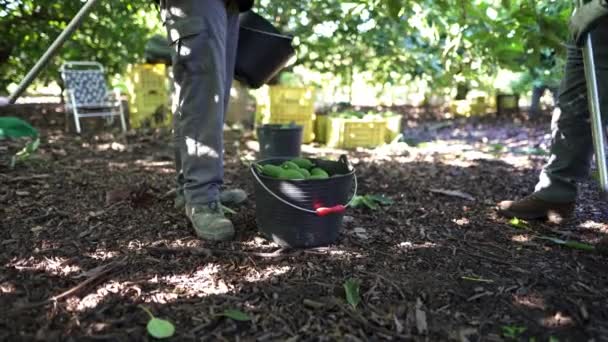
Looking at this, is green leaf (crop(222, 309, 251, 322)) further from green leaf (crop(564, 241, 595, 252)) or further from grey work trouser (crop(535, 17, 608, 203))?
grey work trouser (crop(535, 17, 608, 203))

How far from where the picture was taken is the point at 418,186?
3.03m

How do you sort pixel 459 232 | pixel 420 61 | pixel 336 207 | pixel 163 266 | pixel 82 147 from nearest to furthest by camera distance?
pixel 163 266 < pixel 336 207 < pixel 459 232 < pixel 82 147 < pixel 420 61

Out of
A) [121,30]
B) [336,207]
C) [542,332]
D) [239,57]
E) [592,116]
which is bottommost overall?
[542,332]

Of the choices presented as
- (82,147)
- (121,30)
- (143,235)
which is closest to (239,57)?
(143,235)

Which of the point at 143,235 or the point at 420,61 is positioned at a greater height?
the point at 420,61

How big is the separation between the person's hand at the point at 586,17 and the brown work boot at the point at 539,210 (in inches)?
32.9

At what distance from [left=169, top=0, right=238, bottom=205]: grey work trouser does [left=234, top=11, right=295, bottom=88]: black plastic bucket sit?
350 mm

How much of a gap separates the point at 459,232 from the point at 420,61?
14.9 ft

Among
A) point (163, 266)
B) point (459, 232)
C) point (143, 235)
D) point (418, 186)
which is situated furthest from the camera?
point (418, 186)

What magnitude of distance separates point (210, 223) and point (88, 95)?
198 inches

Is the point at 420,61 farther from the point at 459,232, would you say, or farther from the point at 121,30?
the point at 459,232

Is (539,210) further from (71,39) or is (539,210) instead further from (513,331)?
(71,39)

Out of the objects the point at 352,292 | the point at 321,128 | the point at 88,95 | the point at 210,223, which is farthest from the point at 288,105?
the point at 352,292

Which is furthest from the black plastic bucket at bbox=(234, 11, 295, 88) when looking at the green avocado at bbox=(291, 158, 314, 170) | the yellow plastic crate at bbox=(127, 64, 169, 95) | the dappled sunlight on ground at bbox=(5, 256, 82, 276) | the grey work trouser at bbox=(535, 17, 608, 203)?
the yellow plastic crate at bbox=(127, 64, 169, 95)
